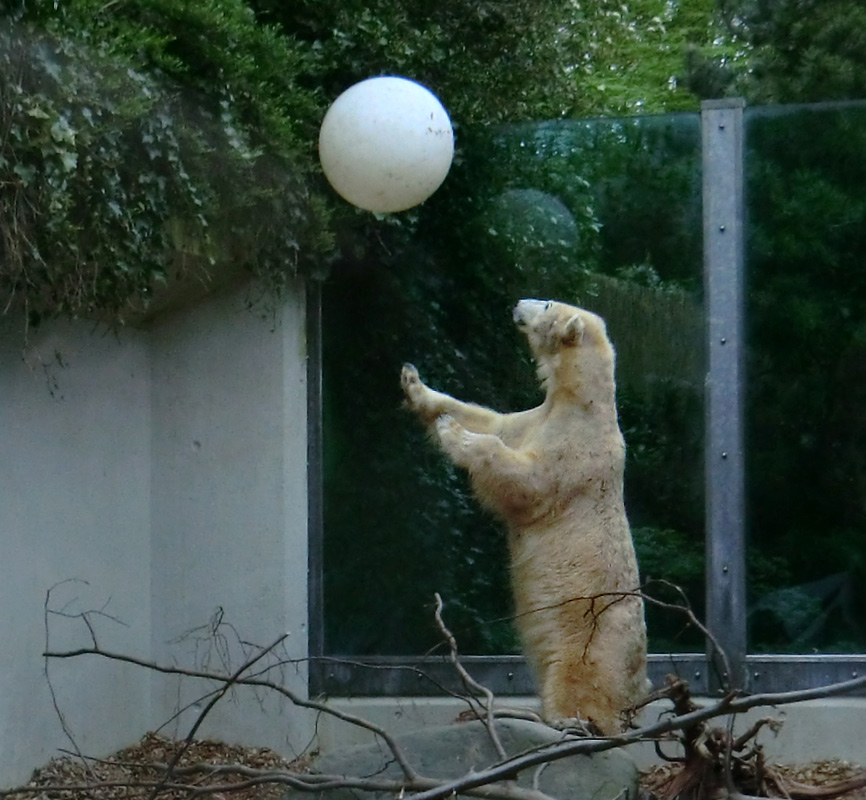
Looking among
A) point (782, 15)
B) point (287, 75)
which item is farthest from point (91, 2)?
point (782, 15)

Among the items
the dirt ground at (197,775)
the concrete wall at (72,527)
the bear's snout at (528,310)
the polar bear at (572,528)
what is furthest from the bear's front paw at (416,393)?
the dirt ground at (197,775)

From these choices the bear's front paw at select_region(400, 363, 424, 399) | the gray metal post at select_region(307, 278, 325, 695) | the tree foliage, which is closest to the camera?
the bear's front paw at select_region(400, 363, 424, 399)

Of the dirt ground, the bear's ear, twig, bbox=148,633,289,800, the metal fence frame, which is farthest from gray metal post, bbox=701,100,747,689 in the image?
twig, bbox=148,633,289,800

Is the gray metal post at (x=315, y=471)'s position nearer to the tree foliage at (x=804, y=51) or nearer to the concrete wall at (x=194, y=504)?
the concrete wall at (x=194, y=504)

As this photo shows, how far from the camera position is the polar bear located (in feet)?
16.0

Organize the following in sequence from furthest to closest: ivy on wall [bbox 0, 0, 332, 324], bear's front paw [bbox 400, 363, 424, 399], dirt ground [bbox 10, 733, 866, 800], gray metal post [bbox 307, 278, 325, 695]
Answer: gray metal post [bbox 307, 278, 325, 695] < bear's front paw [bbox 400, 363, 424, 399] < dirt ground [bbox 10, 733, 866, 800] < ivy on wall [bbox 0, 0, 332, 324]

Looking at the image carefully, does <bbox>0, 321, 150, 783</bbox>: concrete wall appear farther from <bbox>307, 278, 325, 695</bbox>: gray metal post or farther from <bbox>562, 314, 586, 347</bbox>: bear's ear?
<bbox>562, 314, 586, 347</bbox>: bear's ear

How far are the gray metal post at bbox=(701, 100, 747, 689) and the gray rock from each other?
5.49 ft

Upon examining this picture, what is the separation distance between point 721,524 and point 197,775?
2.63 meters

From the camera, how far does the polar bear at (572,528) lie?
16.0 ft

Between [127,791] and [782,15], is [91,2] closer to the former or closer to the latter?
[127,791]

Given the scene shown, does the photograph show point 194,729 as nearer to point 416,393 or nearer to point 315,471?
point 416,393

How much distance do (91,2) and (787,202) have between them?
327 cm

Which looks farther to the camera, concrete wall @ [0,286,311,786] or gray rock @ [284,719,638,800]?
concrete wall @ [0,286,311,786]
